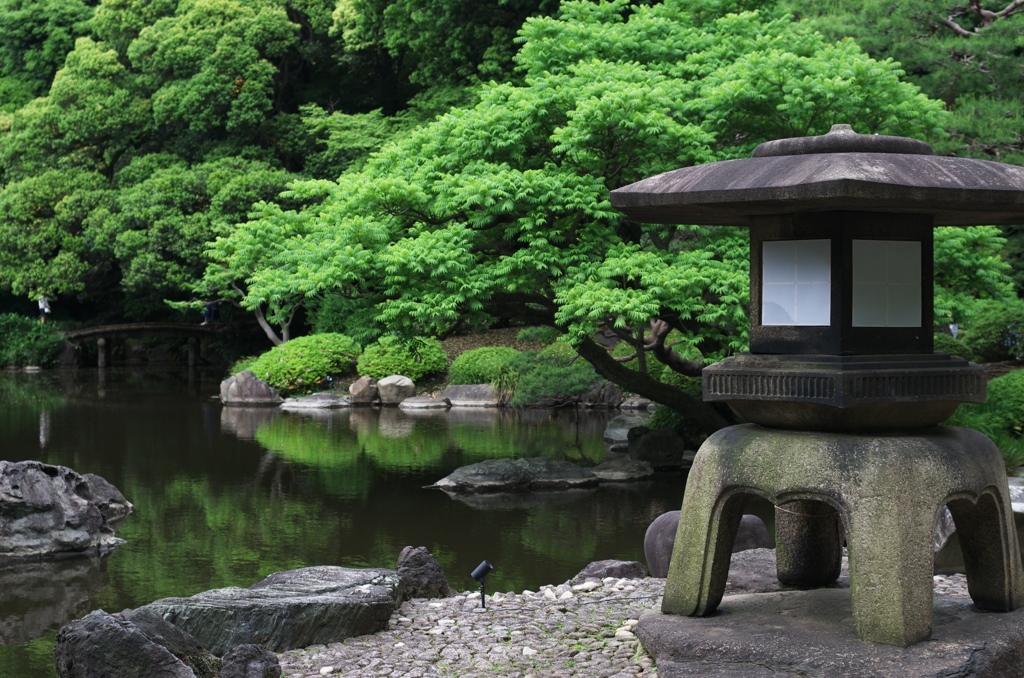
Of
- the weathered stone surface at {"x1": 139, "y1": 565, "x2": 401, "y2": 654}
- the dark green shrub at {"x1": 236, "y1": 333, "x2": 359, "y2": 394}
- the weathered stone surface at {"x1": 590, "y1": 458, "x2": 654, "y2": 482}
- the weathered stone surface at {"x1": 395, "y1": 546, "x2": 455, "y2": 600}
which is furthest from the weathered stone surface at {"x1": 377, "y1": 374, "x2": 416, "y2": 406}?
the weathered stone surface at {"x1": 139, "y1": 565, "x2": 401, "y2": 654}

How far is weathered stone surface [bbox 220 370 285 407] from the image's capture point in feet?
72.9

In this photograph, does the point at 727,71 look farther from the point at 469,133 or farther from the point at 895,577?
the point at 895,577

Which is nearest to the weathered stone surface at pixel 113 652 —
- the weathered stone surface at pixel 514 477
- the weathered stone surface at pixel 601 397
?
the weathered stone surface at pixel 514 477

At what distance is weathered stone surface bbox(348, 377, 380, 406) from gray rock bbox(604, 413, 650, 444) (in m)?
7.25

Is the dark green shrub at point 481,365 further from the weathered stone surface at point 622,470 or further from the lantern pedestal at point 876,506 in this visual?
the lantern pedestal at point 876,506

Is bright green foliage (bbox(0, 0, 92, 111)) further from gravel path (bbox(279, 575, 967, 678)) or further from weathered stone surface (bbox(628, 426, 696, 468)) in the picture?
gravel path (bbox(279, 575, 967, 678))

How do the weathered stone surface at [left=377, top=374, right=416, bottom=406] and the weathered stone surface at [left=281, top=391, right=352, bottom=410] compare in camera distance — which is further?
the weathered stone surface at [left=377, top=374, right=416, bottom=406]

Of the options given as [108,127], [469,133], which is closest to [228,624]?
[469,133]

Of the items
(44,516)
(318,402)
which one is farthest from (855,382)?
(318,402)

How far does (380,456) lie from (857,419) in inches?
417

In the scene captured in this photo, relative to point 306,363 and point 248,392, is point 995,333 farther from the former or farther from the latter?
point 248,392

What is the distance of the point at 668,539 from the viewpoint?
772 cm

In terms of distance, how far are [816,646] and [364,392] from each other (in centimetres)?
1814

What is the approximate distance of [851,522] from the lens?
485 centimetres
